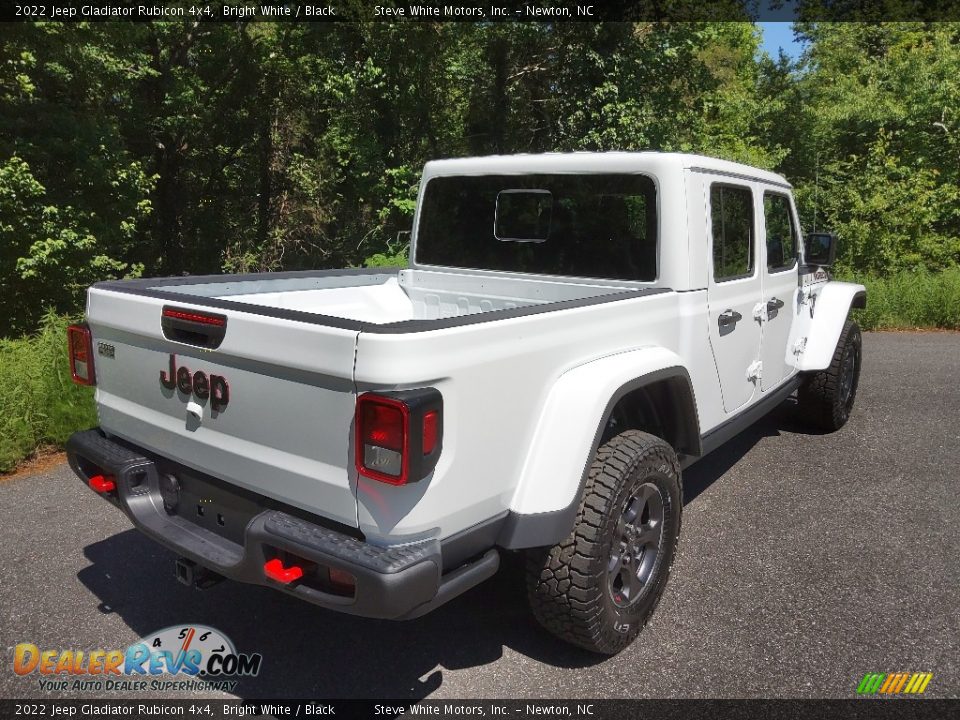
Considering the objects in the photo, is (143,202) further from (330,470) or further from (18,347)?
(330,470)

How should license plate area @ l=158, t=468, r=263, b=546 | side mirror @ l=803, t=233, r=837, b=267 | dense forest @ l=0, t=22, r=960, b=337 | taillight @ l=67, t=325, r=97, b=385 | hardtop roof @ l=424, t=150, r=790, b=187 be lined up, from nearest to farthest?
license plate area @ l=158, t=468, r=263, b=546
taillight @ l=67, t=325, r=97, b=385
hardtop roof @ l=424, t=150, r=790, b=187
side mirror @ l=803, t=233, r=837, b=267
dense forest @ l=0, t=22, r=960, b=337

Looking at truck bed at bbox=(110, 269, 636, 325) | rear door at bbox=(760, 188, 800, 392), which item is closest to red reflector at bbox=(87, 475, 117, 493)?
truck bed at bbox=(110, 269, 636, 325)

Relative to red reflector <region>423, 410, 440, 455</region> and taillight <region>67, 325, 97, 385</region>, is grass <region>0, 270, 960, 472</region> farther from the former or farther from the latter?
red reflector <region>423, 410, 440, 455</region>

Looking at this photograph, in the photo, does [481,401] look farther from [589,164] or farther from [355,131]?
[355,131]

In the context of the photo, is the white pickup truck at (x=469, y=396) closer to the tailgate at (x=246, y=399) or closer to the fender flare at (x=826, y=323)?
the tailgate at (x=246, y=399)

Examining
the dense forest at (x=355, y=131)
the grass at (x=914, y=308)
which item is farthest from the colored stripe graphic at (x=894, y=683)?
A: the dense forest at (x=355, y=131)

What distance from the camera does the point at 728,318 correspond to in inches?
154

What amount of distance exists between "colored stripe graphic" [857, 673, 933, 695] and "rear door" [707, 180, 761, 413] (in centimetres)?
150

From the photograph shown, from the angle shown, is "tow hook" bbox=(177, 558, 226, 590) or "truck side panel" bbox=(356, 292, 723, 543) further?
"tow hook" bbox=(177, 558, 226, 590)

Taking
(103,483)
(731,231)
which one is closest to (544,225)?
(731,231)

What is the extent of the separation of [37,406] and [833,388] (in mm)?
5904

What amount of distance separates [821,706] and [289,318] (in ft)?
7.64

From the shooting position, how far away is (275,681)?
114 inches

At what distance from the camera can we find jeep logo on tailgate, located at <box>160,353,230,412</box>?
8.73ft
